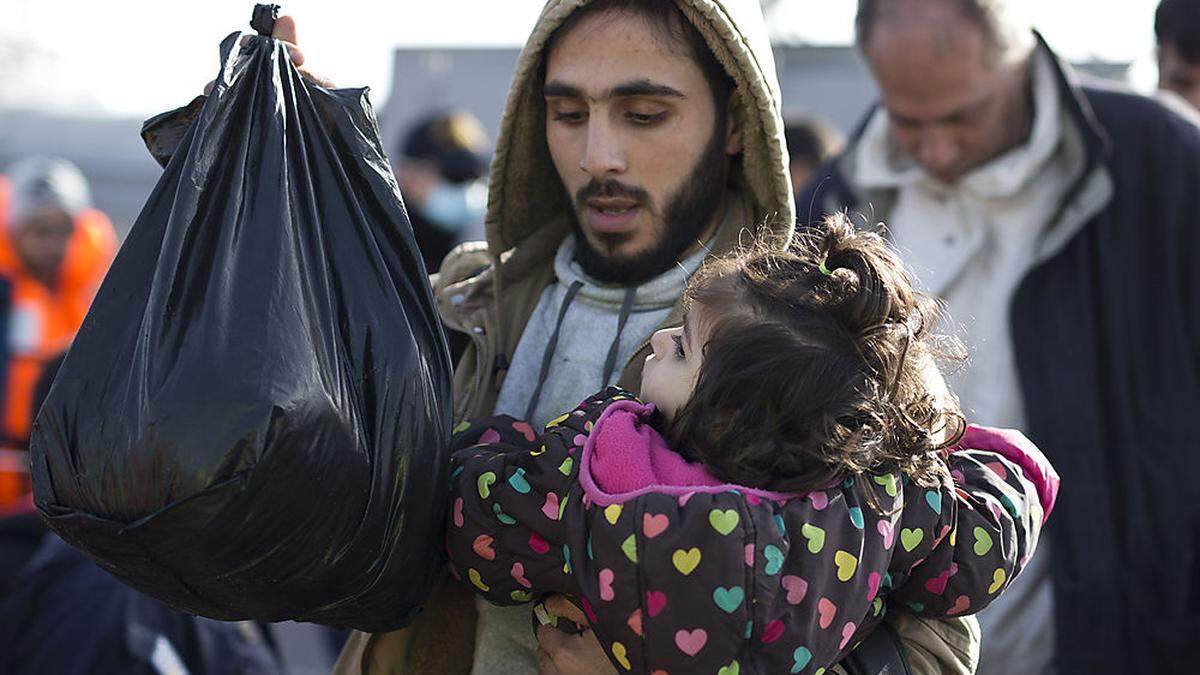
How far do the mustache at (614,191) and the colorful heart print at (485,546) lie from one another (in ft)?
2.17

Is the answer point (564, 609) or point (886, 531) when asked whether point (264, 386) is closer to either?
point (564, 609)

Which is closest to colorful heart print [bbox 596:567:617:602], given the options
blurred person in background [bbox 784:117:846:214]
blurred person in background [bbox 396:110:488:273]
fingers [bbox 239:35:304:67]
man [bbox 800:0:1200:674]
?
fingers [bbox 239:35:304:67]

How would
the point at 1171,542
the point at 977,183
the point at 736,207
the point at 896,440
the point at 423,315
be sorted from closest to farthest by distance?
the point at 896,440 < the point at 423,315 < the point at 736,207 < the point at 1171,542 < the point at 977,183

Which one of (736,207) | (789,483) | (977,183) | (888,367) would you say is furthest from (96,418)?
(977,183)

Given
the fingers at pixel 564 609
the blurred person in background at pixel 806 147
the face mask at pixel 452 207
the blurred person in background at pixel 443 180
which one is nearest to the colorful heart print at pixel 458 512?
the fingers at pixel 564 609

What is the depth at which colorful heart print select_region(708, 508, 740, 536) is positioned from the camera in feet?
5.76

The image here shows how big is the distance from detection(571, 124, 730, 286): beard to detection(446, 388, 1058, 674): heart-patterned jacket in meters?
0.45

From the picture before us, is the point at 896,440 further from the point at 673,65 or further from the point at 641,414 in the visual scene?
the point at 673,65

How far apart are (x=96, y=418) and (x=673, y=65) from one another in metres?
1.06

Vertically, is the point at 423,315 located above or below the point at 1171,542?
above

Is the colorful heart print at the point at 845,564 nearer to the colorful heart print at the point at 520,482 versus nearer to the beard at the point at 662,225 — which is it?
the colorful heart print at the point at 520,482

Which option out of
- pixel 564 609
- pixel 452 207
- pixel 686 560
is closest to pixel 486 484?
pixel 564 609

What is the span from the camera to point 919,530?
1898mm

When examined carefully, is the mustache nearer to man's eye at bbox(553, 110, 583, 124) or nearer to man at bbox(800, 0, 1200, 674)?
man's eye at bbox(553, 110, 583, 124)
